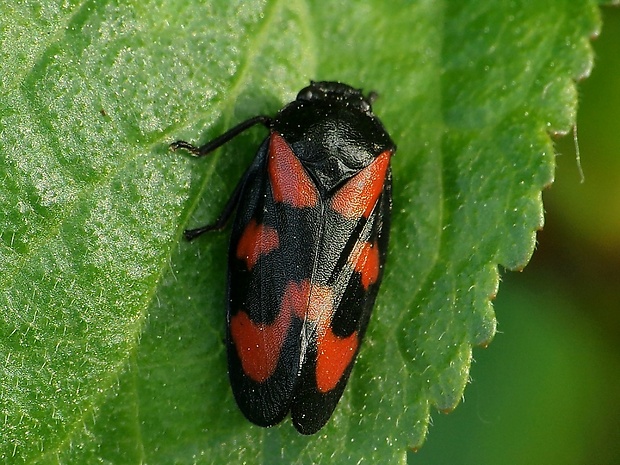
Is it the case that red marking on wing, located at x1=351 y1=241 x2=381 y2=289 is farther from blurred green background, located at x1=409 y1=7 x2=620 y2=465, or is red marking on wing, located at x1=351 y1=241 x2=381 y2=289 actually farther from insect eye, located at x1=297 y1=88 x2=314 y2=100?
blurred green background, located at x1=409 y1=7 x2=620 y2=465

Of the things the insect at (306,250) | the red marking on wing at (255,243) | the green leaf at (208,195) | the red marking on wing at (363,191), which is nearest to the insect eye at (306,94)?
the insect at (306,250)

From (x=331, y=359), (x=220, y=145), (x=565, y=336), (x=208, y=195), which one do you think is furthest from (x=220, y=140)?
(x=565, y=336)

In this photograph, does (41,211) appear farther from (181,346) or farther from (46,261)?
(181,346)

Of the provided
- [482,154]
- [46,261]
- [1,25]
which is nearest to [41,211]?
[46,261]

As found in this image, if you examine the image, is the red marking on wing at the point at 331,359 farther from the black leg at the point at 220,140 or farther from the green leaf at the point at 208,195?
the black leg at the point at 220,140

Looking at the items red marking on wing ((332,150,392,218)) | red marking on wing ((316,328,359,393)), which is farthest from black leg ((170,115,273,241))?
red marking on wing ((316,328,359,393))
